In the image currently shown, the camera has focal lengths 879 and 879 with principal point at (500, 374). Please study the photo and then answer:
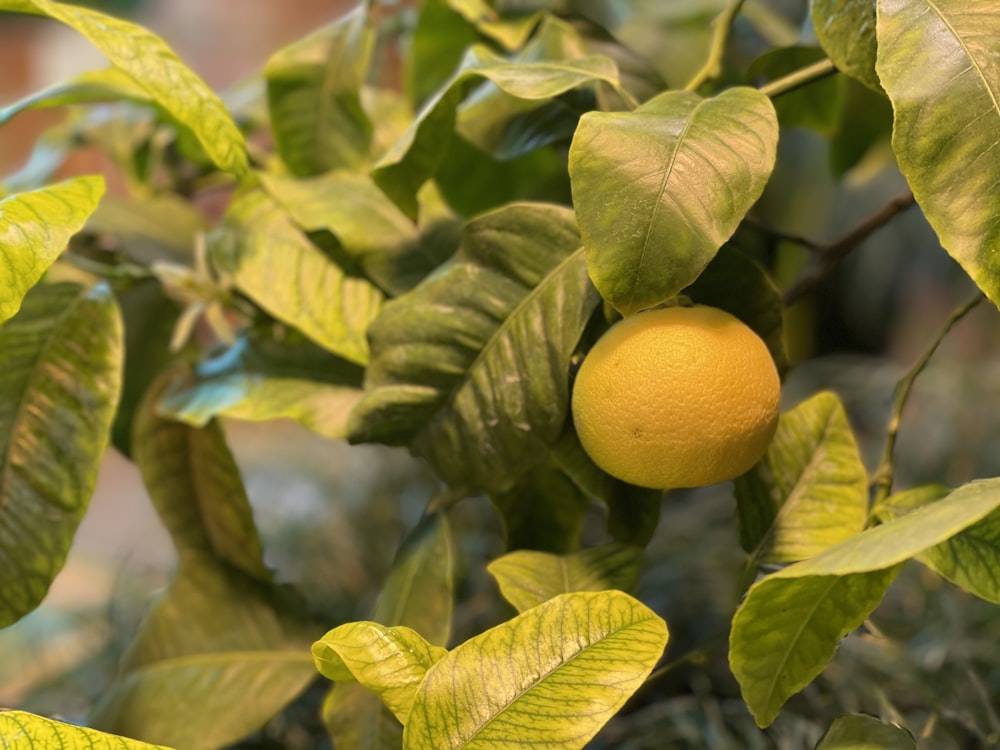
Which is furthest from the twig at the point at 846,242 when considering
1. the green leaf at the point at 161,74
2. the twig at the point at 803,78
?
the green leaf at the point at 161,74

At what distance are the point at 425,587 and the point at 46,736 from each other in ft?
0.68

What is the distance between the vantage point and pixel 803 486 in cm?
44

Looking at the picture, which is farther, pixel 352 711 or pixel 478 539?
pixel 478 539

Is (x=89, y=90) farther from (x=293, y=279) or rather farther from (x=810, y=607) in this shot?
(x=810, y=607)

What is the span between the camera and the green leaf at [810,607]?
0.31 meters

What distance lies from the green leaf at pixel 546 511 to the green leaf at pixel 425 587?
0.04m

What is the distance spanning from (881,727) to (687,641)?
1.33 feet

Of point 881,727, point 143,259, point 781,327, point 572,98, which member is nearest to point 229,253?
point 143,259

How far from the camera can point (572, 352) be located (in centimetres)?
40

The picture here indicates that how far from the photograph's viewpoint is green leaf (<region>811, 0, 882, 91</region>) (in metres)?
0.39

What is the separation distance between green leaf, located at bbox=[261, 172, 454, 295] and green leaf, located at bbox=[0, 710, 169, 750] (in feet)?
0.91

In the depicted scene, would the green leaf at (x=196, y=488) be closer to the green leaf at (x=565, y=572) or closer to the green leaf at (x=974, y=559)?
the green leaf at (x=565, y=572)

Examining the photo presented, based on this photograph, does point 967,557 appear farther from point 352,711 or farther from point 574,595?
point 352,711

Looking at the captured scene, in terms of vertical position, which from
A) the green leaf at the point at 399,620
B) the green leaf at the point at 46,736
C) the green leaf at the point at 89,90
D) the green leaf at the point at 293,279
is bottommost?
the green leaf at the point at 399,620
